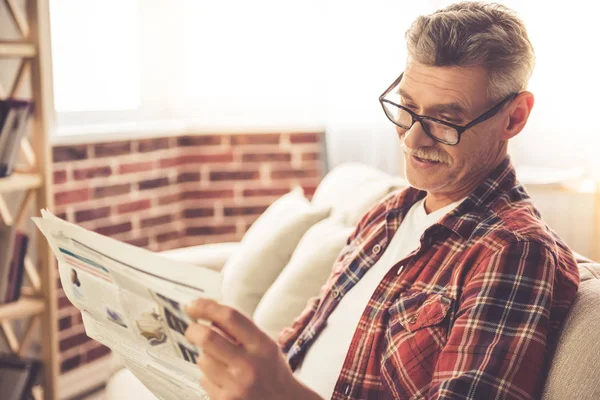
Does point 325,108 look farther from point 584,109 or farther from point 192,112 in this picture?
point 584,109

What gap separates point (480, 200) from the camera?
1.22 metres

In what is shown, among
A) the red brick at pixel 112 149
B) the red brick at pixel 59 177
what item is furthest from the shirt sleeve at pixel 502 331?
the red brick at pixel 112 149

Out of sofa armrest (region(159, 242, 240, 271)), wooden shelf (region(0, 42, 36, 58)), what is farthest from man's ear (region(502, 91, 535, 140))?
wooden shelf (region(0, 42, 36, 58))

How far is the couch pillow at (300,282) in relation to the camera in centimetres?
181

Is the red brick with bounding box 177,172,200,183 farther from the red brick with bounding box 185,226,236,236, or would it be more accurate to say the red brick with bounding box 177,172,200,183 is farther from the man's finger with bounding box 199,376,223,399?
the man's finger with bounding box 199,376,223,399

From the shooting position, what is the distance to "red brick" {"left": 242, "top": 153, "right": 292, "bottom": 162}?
332cm

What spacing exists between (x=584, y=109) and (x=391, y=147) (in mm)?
802

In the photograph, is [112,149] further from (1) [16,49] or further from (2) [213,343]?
(2) [213,343]

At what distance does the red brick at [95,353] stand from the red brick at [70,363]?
0.05 meters

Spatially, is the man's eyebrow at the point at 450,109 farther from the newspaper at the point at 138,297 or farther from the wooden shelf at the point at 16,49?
the wooden shelf at the point at 16,49

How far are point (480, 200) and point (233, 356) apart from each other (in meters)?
0.59

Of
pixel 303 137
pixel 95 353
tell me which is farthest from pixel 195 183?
pixel 95 353

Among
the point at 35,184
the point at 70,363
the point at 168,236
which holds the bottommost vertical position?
the point at 70,363

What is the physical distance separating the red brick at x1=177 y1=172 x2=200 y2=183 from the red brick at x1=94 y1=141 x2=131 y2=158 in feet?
1.17
